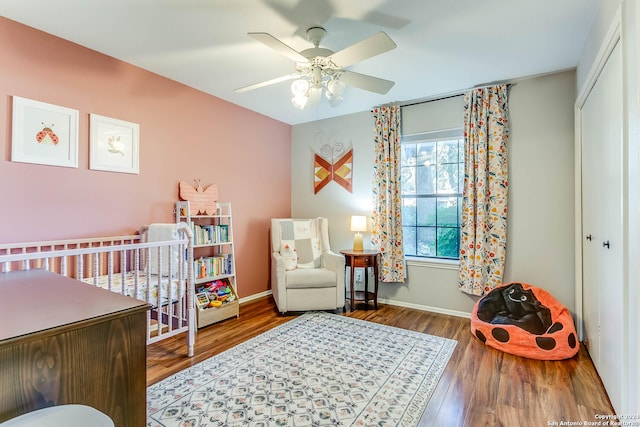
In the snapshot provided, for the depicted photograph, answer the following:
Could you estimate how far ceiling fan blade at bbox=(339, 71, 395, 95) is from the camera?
221 centimetres

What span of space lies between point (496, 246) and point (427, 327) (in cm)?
103

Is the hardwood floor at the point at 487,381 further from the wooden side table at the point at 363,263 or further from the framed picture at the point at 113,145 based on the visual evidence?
the framed picture at the point at 113,145

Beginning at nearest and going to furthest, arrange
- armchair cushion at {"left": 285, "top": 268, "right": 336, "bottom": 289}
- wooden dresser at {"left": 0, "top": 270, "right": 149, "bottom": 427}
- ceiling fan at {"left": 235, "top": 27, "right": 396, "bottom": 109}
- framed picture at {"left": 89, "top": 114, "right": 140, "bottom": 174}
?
wooden dresser at {"left": 0, "top": 270, "right": 149, "bottom": 427}
ceiling fan at {"left": 235, "top": 27, "right": 396, "bottom": 109}
framed picture at {"left": 89, "top": 114, "right": 140, "bottom": 174}
armchair cushion at {"left": 285, "top": 268, "right": 336, "bottom": 289}

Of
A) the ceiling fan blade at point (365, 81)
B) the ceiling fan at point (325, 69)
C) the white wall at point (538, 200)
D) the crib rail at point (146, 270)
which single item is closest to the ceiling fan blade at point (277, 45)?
the ceiling fan at point (325, 69)

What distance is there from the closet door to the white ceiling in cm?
54

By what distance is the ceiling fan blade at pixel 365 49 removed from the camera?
172 cm

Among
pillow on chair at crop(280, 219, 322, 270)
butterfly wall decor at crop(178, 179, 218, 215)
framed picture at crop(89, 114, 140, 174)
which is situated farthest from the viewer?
pillow on chair at crop(280, 219, 322, 270)

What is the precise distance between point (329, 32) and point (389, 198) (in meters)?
1.91

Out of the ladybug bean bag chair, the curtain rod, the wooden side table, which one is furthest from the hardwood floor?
the curtain rod

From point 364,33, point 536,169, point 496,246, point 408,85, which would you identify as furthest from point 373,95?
point 496,246

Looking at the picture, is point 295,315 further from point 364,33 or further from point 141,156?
point 364,33

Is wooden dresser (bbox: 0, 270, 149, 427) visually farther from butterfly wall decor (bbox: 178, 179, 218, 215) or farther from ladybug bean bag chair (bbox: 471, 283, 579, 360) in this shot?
ladybug bean bag chair (bbox: 471, 283, 579, 360)

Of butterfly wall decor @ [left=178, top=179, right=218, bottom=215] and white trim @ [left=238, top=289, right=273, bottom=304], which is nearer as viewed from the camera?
butterfly wall decor @ [left=178, top=179, right=218, bottom=215]

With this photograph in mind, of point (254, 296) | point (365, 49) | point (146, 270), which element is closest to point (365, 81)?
point (365, 49)
